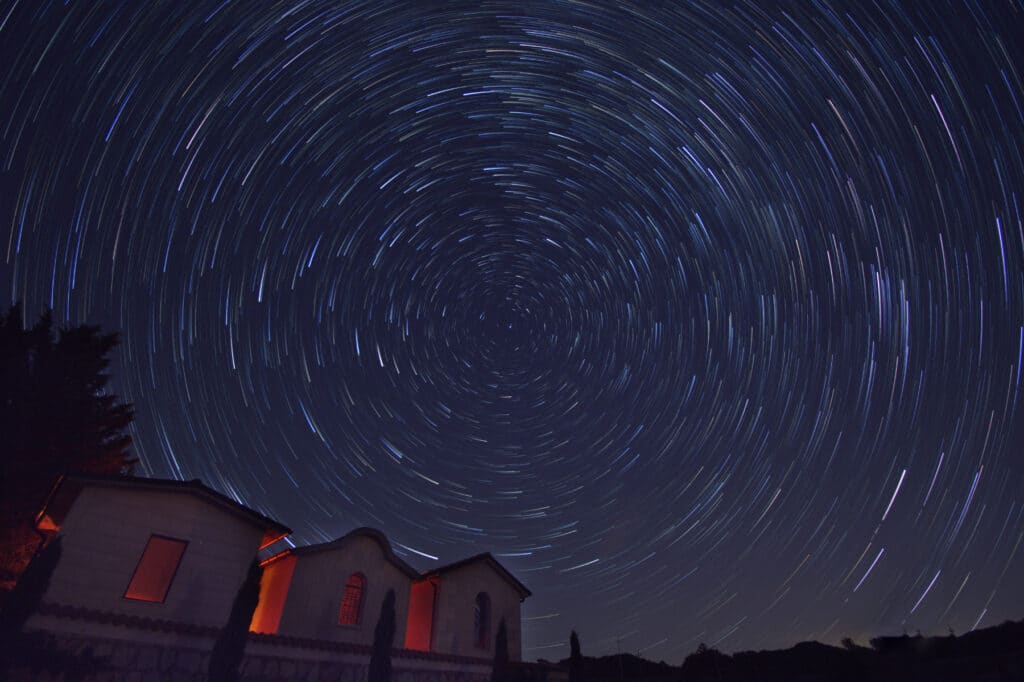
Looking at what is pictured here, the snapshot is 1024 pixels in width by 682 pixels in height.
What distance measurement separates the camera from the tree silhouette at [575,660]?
71.5ft

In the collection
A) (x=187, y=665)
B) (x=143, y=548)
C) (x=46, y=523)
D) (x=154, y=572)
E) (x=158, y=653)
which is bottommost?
(x=187, y=665)

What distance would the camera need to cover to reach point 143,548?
49.5 feet

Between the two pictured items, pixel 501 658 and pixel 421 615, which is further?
pixel 421 615

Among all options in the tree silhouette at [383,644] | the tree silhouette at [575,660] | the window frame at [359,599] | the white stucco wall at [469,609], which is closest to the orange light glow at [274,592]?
the window frame at [359,599]

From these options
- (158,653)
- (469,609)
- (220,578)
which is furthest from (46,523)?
(469,609)

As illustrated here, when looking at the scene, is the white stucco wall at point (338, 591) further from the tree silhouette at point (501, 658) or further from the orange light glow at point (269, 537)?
the tree silhouette at point (501, 658)

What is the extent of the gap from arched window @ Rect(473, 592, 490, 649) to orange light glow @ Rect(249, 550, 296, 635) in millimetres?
8509

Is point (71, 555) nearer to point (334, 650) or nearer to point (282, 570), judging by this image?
point (282, 570)

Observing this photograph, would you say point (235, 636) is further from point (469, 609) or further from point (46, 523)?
point (469, 609)

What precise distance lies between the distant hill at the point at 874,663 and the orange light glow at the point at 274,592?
13280 mm

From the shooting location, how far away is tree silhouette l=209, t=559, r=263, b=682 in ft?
47.6

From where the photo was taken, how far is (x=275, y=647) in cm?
1580

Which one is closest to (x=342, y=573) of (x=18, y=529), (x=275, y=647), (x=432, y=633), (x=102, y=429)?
(x=275, y=647)

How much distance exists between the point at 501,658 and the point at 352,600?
7.04m
